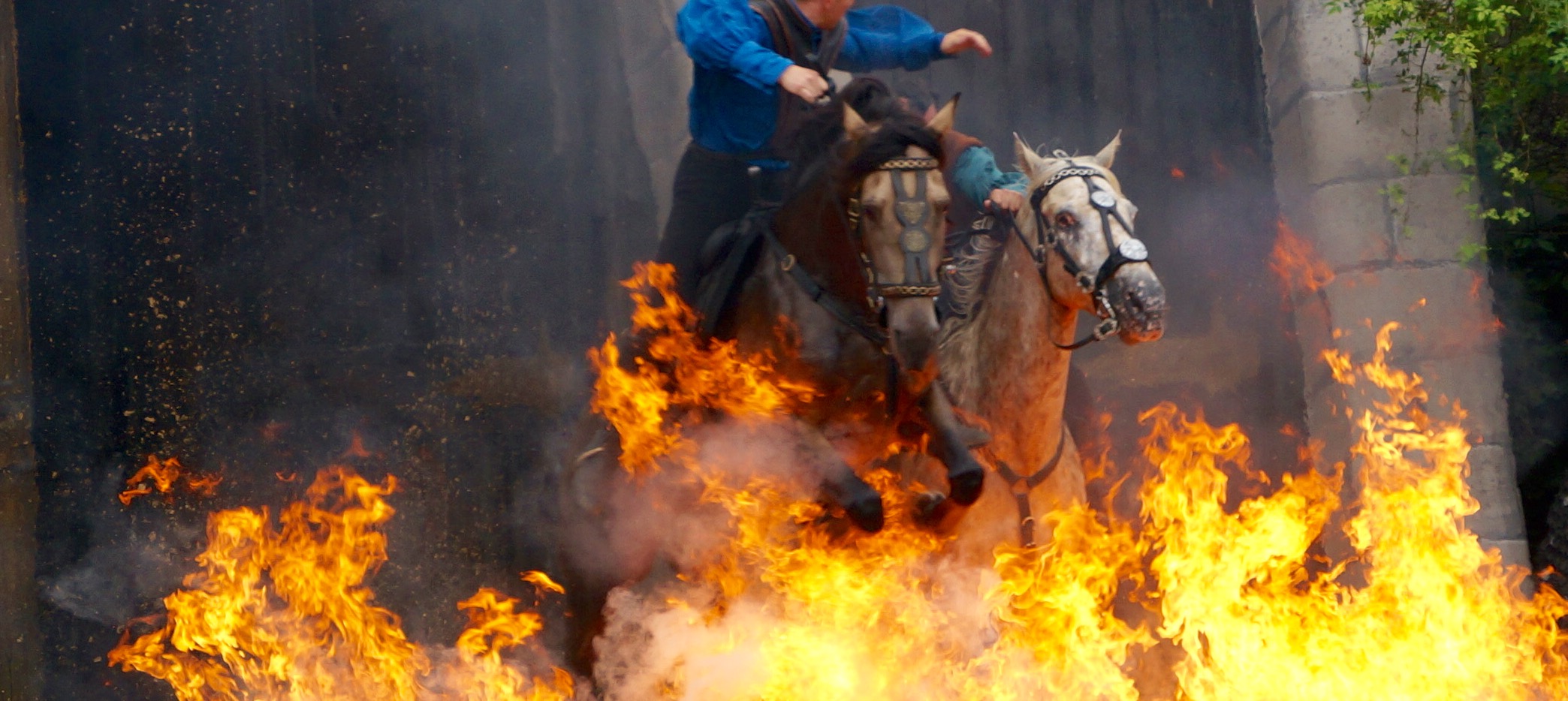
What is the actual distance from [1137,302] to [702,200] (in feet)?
5.37

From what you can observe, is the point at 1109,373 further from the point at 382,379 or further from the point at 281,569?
the point at 281,569

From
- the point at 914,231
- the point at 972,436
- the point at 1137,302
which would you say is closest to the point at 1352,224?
the point at 1137,302

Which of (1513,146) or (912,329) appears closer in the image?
(912,329)

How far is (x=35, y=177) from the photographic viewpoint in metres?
5.63

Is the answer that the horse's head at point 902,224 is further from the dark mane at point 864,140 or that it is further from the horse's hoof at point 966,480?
Result: the horse's hoof at point 966,480

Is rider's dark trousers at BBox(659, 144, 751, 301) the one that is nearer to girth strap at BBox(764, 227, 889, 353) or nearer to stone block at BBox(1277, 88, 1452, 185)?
girth strap at BBox(764, 227, 889, 353)

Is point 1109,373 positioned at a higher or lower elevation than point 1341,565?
higher

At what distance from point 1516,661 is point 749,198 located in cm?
339

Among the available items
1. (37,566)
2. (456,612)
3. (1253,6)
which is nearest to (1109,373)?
(1253,6)

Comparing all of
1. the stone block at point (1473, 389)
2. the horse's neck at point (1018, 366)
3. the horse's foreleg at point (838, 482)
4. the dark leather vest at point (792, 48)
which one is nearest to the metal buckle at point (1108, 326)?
the horse's neck at point (1018, 366)

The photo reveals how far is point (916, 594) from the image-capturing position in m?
4.48

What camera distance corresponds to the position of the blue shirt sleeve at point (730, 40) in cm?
435

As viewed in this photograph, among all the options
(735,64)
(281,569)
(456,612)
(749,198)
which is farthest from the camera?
(456,612)

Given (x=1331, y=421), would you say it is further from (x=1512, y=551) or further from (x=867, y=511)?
(x=867, y=511)
